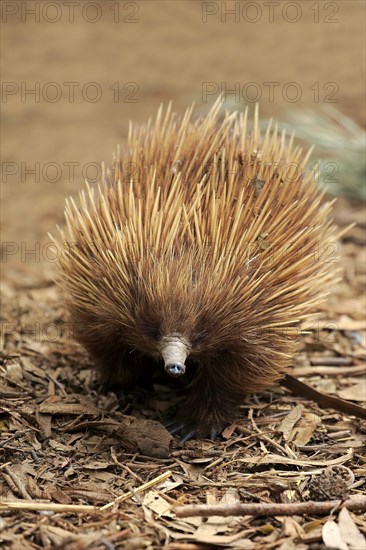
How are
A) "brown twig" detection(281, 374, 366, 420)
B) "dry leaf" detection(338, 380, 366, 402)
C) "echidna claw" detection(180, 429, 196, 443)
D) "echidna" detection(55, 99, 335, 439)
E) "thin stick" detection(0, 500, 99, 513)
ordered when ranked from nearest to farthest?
"thin stick" detection(0, 500, 99, 513) → "echidna" detection(55, 99, 335, 439) → "echidna claw" detection(180, 429, 196, 443) → "brown twig" detection(281, 374, 366, 420) → "dry leaf" detection(338, 380, 366, 402)

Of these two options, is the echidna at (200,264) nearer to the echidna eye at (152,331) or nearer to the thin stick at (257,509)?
the echidna eye at (152,331)

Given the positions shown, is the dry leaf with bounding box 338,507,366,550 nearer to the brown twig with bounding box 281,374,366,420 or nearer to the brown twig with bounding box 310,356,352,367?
the brown twig with bounding box 281,374,366,420

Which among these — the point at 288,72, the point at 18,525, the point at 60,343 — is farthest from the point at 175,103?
the point at 18,525

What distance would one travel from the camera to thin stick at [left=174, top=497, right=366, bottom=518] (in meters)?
3.26

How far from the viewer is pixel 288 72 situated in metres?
9.85

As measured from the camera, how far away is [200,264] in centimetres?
362

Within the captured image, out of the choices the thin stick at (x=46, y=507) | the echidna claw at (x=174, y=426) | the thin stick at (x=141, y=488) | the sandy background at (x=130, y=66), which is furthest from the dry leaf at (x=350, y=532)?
the sandy background at (x=130, y=66)

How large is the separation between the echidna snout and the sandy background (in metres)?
3.93

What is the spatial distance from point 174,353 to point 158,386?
128 centimetres

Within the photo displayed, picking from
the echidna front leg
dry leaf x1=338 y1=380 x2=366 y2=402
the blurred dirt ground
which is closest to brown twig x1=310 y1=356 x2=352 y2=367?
the blurred dirt ground

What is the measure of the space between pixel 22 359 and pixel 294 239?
176cm

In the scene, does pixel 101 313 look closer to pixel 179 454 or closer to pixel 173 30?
pixel 179 454

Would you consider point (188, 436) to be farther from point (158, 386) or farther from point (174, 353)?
point (174, 353)

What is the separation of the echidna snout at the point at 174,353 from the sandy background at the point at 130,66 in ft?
12.9
